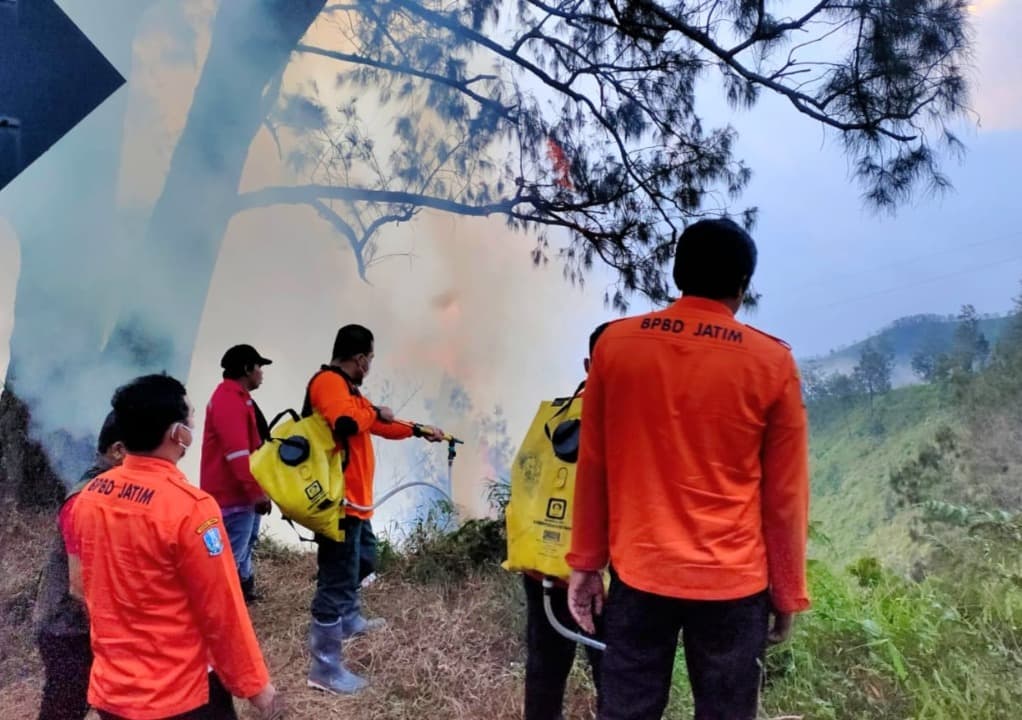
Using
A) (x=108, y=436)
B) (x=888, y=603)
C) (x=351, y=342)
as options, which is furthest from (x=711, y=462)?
(x=888, y=603)

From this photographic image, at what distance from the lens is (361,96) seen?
367 cm

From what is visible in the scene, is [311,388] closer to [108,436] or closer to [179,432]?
[108,436]

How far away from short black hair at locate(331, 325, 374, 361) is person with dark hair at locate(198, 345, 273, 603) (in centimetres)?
63

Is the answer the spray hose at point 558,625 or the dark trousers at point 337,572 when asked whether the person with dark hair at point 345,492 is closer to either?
the dark trousers at point 337,572

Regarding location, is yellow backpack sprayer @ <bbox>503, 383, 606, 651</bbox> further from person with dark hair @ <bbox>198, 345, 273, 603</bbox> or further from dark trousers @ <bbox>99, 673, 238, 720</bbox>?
person with dark hair @ <bbox>198, 345, 273, 603</bbox>

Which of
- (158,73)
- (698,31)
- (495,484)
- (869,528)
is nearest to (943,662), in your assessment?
(869,528)

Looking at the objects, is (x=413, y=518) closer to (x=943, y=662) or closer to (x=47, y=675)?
(x=47, y=675)

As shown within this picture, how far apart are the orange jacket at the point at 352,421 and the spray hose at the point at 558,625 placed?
1050 millimetres

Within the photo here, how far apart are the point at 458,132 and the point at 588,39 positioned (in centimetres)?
75

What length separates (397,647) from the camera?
3004 millimetres

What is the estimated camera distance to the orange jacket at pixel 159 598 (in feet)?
4.88

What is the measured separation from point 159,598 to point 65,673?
2.26ft

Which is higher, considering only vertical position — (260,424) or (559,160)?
(559,160)

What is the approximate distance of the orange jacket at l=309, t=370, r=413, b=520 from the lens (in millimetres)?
2664
